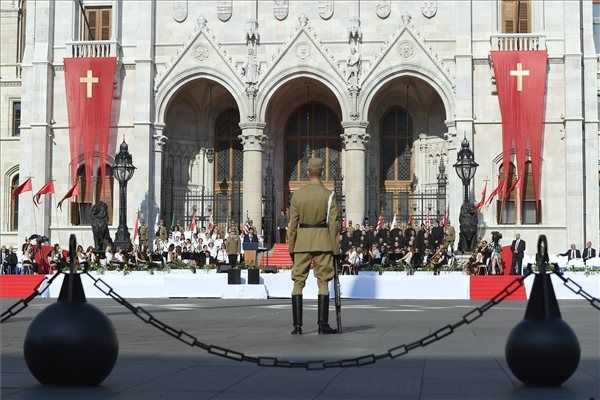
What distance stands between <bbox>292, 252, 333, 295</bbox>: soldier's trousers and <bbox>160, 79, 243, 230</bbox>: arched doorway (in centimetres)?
3009

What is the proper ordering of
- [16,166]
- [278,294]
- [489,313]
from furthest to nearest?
1. [16,166]
2. [278,294]
3. [489,313]

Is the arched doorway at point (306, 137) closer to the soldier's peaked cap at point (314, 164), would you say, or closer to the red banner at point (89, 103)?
the red banner at point (89, 103)

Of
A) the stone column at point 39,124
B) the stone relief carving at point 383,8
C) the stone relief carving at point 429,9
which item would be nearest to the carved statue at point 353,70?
the stone relief carving at point 383,8

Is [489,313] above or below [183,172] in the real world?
below

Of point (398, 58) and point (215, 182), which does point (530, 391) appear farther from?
point (215, 182)

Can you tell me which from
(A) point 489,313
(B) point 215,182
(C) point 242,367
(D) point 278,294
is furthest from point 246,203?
(C) point 242,367

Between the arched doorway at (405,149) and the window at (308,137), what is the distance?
7.20ft

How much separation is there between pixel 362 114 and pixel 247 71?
530 cm

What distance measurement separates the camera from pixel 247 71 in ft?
139

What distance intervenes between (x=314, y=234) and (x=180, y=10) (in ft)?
107

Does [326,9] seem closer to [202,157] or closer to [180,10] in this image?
[180,10]

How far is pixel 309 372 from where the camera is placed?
9.12m

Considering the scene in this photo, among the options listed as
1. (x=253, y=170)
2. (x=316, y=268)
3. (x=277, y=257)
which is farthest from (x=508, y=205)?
(x=316, y=268)

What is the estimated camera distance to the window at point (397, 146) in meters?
45.5
